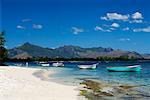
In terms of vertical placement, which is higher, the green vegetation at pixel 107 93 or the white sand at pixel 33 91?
the white sand at pixel 33 91

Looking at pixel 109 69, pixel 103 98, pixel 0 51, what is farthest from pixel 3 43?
pixel 103 98

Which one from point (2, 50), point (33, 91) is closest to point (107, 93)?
point (33, 91)

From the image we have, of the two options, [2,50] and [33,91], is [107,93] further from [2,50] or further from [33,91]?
[2,50]

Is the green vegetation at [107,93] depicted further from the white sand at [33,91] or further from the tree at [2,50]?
the tree at [2,50]

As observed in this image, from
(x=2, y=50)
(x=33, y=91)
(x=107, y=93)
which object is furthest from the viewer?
(x=2, y=50)

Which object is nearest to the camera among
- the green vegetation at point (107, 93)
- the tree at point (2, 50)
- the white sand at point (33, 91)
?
the white sand at point (33, 91)

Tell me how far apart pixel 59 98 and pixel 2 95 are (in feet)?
10.5

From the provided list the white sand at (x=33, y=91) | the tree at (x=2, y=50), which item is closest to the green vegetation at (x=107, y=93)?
the white sand at (x=33, y=91)

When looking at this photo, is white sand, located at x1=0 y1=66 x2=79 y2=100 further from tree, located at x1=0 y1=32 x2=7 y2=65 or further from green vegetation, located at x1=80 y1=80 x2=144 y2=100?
tree, located at x1=0 y1=32 x2=7 y2=65

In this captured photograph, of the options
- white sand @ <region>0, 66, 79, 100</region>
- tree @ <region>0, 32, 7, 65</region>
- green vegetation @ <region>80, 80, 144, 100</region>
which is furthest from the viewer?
tree @ <region>0, 32, 7, 65</region>

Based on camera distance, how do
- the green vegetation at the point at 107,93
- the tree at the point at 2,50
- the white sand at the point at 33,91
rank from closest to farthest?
1. the white sand at the point at 33,91
2. the green vegetation at the point at 107,93
3. the tree at the point at 2,50

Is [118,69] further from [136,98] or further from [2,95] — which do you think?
[2,95]

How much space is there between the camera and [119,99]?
2070 centimetres

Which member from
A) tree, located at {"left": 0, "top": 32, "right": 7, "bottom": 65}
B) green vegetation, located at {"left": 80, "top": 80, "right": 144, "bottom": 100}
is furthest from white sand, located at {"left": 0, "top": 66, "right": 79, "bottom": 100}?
tree, located at {"left": 0, "top": 32, "right": 7, "bottom": 65}
